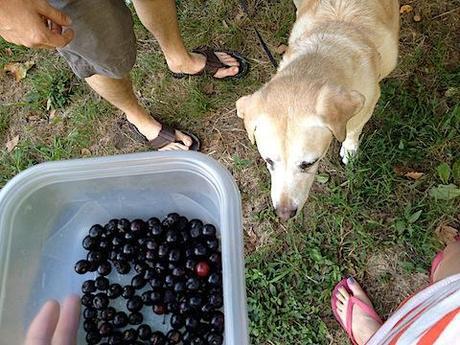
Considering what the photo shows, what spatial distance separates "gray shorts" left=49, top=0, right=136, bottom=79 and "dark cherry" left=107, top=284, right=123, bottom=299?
101cm

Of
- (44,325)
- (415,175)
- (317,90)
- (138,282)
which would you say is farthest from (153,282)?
(415,175)

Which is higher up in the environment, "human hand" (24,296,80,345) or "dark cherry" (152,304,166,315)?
"human hand" (24,296,80,345)

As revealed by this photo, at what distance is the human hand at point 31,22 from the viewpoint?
5.26ft

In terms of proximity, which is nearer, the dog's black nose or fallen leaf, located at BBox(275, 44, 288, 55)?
the dog's black nose

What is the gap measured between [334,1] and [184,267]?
1459mm

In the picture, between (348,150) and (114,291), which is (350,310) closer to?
(348,150)

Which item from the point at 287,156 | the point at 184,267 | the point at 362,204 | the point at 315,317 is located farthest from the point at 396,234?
the point at 184,267

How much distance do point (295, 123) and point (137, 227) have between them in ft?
3.36

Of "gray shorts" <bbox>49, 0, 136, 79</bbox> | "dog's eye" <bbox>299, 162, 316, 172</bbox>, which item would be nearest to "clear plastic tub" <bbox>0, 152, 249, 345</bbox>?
"dog's eye" <bbox>299, 162, 316, 172</bbox>

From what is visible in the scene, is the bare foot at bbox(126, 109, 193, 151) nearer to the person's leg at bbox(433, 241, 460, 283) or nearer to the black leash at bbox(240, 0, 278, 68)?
the black leash at bbox(240, 0, 278, 68)

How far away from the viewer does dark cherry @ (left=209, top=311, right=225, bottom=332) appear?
2.41m

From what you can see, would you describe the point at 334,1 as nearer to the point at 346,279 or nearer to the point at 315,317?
the point at 346,279

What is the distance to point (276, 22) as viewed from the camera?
10.7 feet

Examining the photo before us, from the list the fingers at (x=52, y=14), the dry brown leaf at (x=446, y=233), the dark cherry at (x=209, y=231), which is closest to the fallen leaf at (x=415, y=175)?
A: the dry brown leaf at (x=446, y=233)
